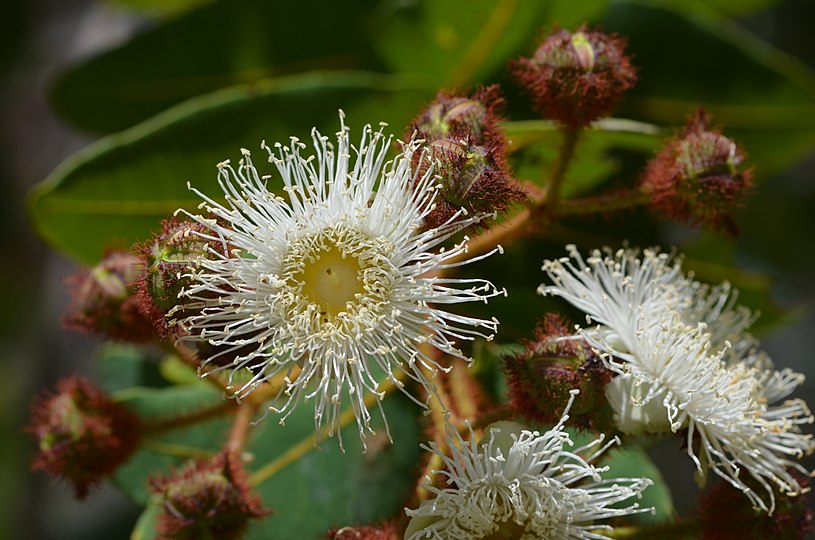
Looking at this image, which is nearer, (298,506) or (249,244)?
(249,244)

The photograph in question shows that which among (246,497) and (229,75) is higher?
(229,75)

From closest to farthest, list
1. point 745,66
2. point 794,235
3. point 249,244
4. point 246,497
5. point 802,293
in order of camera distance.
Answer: point 249,244 → point 246,497 → point 745,66 → point 794,235 → point 802,293

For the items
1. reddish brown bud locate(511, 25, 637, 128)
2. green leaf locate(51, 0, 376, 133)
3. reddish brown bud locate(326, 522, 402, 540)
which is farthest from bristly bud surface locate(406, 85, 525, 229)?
green leaf locate(51, 0, 376, 133)

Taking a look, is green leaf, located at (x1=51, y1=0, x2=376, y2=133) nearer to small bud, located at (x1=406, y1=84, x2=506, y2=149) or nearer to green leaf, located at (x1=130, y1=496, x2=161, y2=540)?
small bud, located at (x1=406, y1=84, x2=506, y2=149)

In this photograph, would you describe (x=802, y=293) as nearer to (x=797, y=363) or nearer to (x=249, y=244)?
(x=797, y=363)

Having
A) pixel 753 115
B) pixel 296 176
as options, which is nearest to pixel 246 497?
pixel 296 176

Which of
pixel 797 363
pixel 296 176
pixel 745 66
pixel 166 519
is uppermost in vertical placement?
pixel 745 66

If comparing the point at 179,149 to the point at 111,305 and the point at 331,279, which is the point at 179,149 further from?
the point at 331,279

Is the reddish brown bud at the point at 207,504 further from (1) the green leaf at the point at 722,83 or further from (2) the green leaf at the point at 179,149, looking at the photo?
Answer: (1) the green leaf at the point at 722,83

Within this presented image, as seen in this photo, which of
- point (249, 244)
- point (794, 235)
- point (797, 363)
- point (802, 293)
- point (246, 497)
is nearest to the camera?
point (249, 244)
